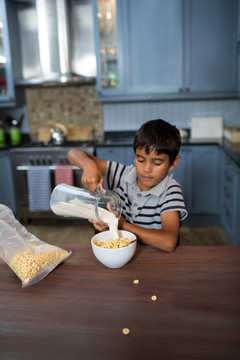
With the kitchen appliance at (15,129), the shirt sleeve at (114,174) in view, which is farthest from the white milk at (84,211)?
the kitchen appliance at (15,129)

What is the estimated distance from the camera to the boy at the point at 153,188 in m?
1.14

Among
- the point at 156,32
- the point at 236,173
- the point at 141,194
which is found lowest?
the point at 236,173

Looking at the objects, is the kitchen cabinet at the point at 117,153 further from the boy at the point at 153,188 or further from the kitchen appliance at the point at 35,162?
the boy at the point at 153,188

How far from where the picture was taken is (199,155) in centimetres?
320

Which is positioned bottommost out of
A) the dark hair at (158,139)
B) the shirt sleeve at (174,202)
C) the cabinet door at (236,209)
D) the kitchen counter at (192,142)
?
the cabinet door at (236,209)

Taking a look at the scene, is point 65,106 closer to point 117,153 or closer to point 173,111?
point 117,153

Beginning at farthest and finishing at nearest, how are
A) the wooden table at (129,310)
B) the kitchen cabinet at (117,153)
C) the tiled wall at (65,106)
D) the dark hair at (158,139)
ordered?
the tiled wall at (65,106)
the kitchen cabinet at (117,153)
the dark hair at (158,139)
the wooden table at (129,310)

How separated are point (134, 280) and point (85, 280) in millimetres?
133

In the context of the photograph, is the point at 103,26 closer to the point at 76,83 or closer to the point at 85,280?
the point at 76,83

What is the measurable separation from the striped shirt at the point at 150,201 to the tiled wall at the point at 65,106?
2.53 m

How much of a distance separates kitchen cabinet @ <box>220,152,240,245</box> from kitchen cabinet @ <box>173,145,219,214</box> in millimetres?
111

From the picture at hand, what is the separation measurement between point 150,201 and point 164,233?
0.76 ft

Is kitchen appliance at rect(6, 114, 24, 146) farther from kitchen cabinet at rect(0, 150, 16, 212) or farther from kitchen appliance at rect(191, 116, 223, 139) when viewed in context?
kitchen appliance at rect(191, 116, 223, 139)

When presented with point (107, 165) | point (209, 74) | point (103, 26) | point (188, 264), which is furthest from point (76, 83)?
point (188, 264)
